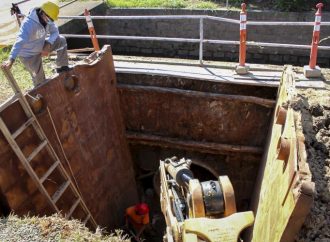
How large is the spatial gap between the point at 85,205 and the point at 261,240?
2789 mm

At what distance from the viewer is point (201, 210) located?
3.50 m

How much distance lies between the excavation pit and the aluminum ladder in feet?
0.25

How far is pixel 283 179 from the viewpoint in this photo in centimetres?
350

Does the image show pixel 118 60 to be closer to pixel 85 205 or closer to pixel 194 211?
pixel 85 205

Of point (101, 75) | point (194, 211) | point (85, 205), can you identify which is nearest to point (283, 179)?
point (194, 211)

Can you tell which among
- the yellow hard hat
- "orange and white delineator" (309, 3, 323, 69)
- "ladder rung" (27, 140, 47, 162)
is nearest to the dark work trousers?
the yellow hard hat

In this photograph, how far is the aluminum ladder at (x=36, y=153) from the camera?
4418 mm

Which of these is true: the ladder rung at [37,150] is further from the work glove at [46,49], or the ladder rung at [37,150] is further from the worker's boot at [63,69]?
the work glove at [46,49]

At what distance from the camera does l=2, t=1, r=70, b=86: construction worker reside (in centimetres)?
507

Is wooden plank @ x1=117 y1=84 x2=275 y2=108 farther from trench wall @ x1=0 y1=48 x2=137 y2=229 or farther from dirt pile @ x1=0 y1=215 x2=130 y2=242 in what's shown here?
dirt pile @ x1=0 y1=215 x2=130 y2=242

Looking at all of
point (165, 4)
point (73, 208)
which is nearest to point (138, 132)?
point (73, 208)

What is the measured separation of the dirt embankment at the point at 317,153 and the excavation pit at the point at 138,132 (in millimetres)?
351

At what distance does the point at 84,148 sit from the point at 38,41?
5.86 feet

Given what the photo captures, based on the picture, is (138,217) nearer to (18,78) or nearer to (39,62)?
(39,62)
